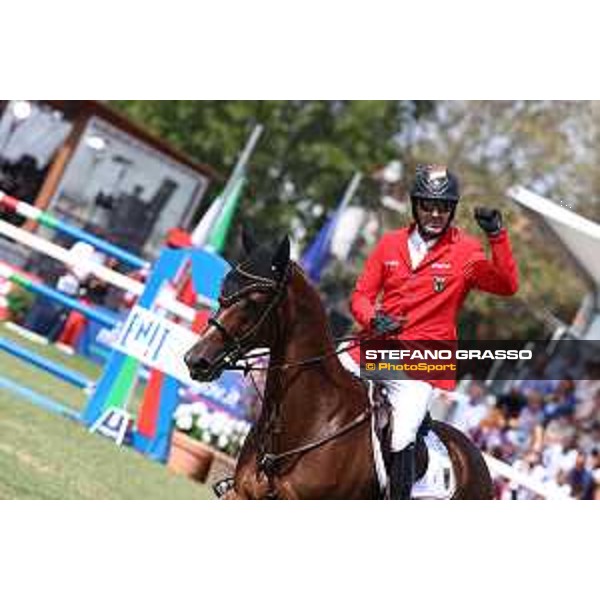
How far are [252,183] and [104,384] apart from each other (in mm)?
17957

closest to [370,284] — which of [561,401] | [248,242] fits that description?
[248,242]

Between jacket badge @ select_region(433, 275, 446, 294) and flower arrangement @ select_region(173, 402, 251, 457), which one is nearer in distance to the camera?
jacket badge @ select_region(433, 275, 446, 294)

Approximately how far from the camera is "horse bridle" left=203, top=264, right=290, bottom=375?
565cm

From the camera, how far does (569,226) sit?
1261cm

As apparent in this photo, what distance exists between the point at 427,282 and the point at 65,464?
3096 millimetres

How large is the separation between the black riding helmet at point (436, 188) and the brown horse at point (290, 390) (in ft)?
2.33

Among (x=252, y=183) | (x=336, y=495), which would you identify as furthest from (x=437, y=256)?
(x=252, y=183)

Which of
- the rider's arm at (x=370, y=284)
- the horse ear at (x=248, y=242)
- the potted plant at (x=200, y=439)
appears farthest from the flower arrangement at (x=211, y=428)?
the horse ear at (x=248, y=242)

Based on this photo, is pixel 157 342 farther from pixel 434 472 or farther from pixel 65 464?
pixel 434 472

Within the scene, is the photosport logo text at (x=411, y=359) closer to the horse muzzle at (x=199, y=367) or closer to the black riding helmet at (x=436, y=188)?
the black riding helmet at (x=436, y=188)

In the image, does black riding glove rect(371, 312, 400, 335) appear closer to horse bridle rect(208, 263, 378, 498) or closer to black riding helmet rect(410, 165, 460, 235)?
horse bridle rect(208, 263, 378, 498)

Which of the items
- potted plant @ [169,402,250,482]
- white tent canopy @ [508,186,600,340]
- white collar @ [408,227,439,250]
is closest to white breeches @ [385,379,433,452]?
white collar @ [408,227,439,250]

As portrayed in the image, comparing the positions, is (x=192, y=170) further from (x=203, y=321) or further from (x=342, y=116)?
(x=203, y=321)

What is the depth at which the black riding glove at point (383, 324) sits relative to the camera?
5961mm
